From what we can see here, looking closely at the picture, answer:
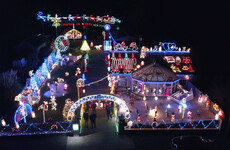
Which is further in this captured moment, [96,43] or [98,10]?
[98,10]

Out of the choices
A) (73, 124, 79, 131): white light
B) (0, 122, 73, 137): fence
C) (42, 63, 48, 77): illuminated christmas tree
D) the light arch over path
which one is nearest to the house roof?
the light arch over path

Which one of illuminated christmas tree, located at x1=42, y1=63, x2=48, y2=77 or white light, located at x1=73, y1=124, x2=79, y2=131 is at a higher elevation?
illuminated christmas tree, located at x1=42, y1=63, x2=48, y2=77

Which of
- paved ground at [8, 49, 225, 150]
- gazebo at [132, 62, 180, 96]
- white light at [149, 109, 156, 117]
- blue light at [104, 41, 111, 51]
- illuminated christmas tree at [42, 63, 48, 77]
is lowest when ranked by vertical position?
paved ground at [8, 49, 225, 150]

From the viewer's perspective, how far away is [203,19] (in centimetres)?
3841

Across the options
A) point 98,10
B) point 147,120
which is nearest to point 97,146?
point 147,120

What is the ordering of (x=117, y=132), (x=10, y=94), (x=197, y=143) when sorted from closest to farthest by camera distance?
(x=197, y=143) < (x=117, y=132) < (x=10, y=94)

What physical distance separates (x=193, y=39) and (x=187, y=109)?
24.5 meters

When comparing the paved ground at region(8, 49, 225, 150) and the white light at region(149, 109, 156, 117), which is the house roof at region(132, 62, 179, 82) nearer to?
the white light at region(149, 109, 156, 117)

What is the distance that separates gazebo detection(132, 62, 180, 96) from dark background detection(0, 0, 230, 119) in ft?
30.9

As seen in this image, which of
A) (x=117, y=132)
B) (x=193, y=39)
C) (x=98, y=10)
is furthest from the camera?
(x=98, y=10)

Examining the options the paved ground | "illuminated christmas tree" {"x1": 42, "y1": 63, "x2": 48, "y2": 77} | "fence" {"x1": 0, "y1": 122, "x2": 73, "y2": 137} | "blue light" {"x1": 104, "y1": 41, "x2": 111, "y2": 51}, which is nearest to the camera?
the paved ground

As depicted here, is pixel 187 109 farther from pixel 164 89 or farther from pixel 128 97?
pixel 128 97

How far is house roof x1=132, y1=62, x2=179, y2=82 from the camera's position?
23.7 m

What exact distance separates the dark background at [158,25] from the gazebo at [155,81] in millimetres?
9427
